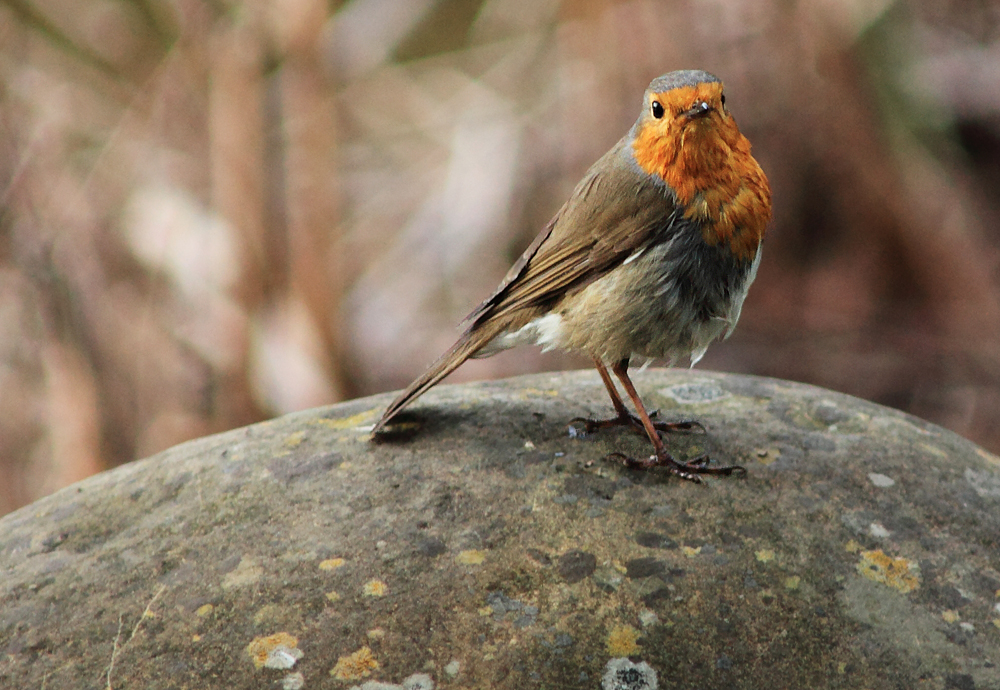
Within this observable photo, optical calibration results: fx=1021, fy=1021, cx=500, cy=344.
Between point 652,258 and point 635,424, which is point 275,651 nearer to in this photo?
point 635,424

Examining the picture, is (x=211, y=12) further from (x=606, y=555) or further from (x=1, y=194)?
(x=606, y=555)

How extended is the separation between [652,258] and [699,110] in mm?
402

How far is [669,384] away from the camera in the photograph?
3.23m

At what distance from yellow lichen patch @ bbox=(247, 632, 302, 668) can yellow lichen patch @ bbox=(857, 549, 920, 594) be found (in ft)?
4.00

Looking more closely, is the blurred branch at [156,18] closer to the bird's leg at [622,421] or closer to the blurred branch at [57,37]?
the blurred branch at [57,37]

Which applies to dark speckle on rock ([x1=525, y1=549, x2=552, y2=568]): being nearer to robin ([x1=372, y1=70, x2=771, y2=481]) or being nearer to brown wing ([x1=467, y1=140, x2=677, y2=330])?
robin ([x1=372, y1=70, x2=771, y2=481])

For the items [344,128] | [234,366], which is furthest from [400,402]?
[344,128]

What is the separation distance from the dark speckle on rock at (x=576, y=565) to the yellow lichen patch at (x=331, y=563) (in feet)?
1.53

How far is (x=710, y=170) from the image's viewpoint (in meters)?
2.68

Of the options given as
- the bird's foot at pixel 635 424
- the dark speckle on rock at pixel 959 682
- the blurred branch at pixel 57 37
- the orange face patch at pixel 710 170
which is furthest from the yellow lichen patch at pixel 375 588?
the blurred branch at pixel 57 37

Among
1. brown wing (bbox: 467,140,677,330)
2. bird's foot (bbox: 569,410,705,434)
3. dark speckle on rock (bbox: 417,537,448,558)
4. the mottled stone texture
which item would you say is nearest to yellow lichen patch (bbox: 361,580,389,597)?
the mottled stone texture

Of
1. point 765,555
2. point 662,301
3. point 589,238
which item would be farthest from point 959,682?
point 589,238

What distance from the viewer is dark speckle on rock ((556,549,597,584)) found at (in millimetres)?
2166

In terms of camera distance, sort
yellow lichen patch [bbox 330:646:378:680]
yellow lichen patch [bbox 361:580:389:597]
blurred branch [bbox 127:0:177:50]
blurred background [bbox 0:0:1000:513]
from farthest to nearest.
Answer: blurred branch [bbox 127:0:177:50] < blurred background [bbox 0:0:1000:513] < yellow lichen patch [bbox 361:580:389:597] < yellow lichen patch [bbox 330:646:378:680]
